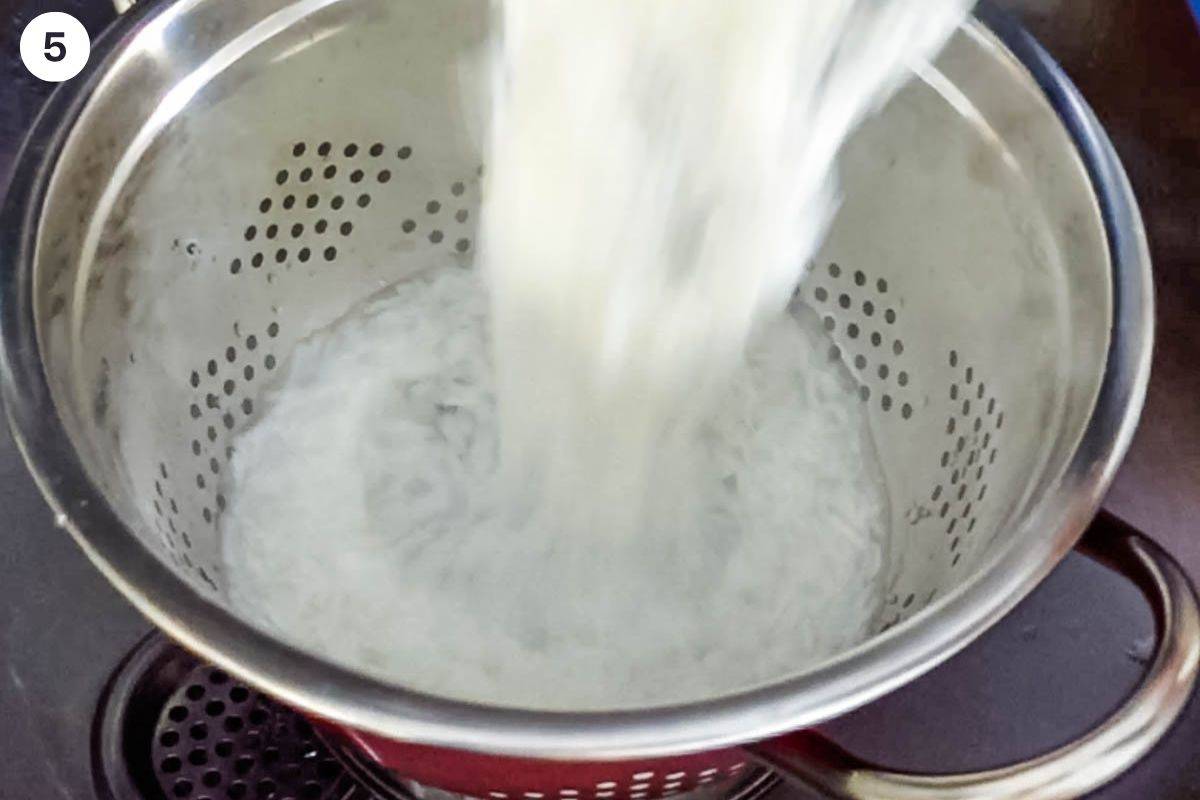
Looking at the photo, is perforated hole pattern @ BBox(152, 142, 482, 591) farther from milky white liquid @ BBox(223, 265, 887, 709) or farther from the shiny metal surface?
the shiny metal surface

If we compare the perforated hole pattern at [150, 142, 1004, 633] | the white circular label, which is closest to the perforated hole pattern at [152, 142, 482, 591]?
the perforated hole pattern at [150, 142, 1004, 633]

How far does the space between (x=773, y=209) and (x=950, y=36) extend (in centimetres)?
10

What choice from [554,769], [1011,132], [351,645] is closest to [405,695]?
[554,769]

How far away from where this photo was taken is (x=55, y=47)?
2.32ft

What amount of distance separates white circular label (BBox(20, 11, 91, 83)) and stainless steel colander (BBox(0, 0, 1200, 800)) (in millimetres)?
180

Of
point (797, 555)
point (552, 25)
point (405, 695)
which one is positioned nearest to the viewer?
point (405, 695)

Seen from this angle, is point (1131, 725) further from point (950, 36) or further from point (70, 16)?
point (70, 16)

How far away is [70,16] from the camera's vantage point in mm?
714

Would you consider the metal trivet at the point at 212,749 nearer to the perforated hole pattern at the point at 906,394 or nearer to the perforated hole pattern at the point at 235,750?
the perforated hole pattern at the point at 235,750

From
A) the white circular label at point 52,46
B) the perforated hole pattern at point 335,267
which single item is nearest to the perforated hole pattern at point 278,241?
the perforated hole pattern at point 335,267

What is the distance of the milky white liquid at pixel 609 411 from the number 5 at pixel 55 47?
0.21 metres

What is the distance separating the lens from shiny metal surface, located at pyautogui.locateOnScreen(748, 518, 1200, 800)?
1.36 ft

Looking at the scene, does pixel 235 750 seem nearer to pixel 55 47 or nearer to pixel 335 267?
pixel 335 267

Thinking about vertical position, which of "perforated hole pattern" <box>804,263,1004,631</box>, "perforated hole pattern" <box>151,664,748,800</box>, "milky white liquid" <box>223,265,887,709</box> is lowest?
"perforated hole pattern" <box>151,664,748,800</box>
